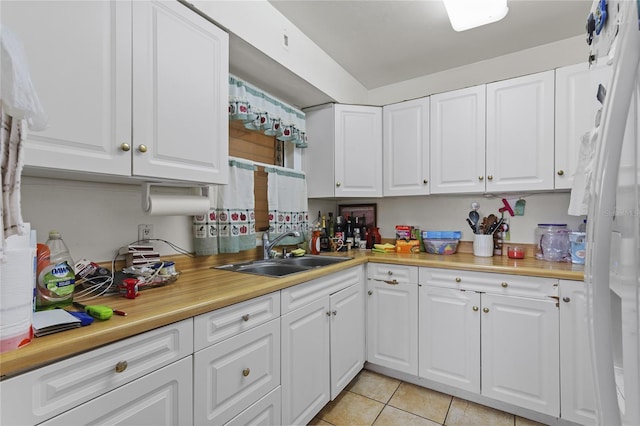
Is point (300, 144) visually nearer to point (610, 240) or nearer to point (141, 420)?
point (141, 420)

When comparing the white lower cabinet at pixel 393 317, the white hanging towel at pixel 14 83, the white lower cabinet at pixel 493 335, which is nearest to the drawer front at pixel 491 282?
the white lower cabinet at pixel 493 335

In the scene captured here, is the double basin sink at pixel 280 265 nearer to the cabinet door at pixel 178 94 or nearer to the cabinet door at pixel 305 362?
the cabinet door at pixel 305 362

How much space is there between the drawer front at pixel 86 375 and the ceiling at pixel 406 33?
4.96ft

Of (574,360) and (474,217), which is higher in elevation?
(474,217)

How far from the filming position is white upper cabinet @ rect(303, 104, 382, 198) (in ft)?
8.30

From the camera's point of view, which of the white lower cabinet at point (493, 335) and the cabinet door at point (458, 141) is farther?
the cabinet door at point (458, 141)

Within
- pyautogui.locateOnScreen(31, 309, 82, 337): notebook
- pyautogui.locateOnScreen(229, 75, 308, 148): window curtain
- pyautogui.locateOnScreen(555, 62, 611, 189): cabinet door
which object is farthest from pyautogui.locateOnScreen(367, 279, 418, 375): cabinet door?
pyautogui.locateOnScreen(31, 309, 82, 337): notebook

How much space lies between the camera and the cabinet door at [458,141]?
2209mm

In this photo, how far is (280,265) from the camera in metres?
2.04

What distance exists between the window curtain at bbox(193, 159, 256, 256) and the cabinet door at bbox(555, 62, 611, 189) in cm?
201

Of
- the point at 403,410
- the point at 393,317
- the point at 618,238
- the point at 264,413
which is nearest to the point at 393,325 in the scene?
the point at 393,317

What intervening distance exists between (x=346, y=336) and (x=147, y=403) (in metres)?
1.31

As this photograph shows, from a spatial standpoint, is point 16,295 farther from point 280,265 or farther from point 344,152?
point 344,152

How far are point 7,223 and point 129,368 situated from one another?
494 millimetres
